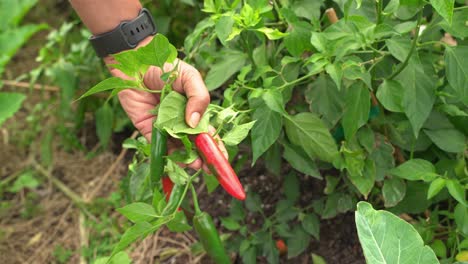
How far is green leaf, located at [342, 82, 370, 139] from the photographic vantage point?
1.28 metres

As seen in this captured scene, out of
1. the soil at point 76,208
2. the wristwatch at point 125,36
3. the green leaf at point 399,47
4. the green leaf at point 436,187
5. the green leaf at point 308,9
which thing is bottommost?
the soil at point 76,208

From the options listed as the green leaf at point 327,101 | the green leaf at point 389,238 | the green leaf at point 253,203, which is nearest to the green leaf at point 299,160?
the green leaf at point 327,101

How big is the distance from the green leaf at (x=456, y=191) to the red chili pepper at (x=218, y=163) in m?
0.49

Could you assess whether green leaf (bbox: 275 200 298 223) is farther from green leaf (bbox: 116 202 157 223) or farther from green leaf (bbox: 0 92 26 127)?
green leaf (bbox: 0 92 26 127)

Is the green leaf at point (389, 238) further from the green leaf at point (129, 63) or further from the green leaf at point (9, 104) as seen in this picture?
the green leaf at point (9, 104)

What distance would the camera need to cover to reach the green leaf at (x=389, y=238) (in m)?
1.01

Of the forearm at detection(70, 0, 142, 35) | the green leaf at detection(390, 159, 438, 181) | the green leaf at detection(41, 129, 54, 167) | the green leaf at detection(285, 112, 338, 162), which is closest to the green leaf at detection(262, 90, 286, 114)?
the green leaf at detection(285, 112, 338, 162)

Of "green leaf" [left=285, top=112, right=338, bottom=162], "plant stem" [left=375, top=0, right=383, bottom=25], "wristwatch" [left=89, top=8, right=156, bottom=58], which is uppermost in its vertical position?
"wristwatch" [left=89, top=8, right=156, bottom=58]

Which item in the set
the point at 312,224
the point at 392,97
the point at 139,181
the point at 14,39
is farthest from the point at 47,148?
the point at 392,97

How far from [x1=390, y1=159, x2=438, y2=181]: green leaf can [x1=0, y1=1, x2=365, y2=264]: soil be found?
0.44 m

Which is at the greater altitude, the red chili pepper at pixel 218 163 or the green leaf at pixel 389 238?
the red chili pepper at pixel 218 163

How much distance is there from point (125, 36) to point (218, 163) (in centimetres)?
54

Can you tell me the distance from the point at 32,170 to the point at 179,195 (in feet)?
4.96

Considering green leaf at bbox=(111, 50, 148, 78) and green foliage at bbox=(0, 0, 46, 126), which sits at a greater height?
green leaf at bbox=(111, 50, 148, 78)
